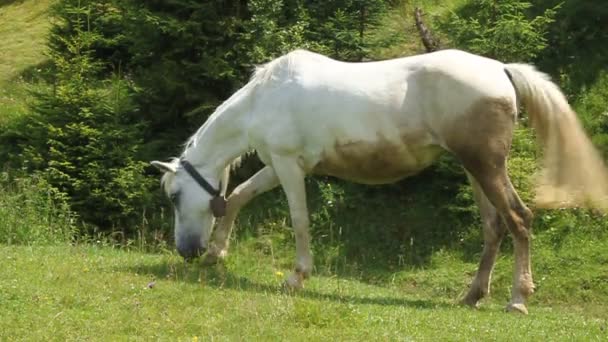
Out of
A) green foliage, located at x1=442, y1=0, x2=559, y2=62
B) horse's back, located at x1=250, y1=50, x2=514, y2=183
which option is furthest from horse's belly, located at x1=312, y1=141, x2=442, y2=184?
green foliage, located at x1=442, y1=0, x2=559, y2=62

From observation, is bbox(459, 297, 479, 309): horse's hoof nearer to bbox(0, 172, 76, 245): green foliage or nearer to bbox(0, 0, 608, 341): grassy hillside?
bbox(0, 0, 608, 341): grassy hillside

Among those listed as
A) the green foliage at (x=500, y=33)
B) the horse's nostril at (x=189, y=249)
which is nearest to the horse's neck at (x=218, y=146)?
the horse's nostril at (x=189, y=249)

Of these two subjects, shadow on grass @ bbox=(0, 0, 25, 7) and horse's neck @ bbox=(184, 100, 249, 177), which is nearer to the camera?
horse's neck @ bbox=(184, 100, 249, 177)

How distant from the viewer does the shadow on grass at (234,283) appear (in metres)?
9.63

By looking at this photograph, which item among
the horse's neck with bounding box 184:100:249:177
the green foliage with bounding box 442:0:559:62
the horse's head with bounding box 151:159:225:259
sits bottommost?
the horse's head with bounding box 151:159:225:259

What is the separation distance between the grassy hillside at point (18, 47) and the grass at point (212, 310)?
917cm

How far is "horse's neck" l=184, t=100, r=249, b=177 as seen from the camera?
1085 centimetres

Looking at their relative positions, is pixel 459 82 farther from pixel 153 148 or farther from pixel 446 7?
pixel 446 7

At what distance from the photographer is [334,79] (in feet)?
33.7

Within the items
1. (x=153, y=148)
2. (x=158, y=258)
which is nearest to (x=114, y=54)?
(x=153, y=148)

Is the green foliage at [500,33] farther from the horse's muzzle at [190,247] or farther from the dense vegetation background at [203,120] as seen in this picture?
the horse's muzzle at [190,247]

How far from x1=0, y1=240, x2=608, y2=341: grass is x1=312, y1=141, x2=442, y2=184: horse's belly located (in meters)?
1.25

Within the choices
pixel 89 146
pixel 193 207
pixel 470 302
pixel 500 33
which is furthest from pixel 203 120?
pixel 470 302

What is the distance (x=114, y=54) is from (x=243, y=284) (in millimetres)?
10362
